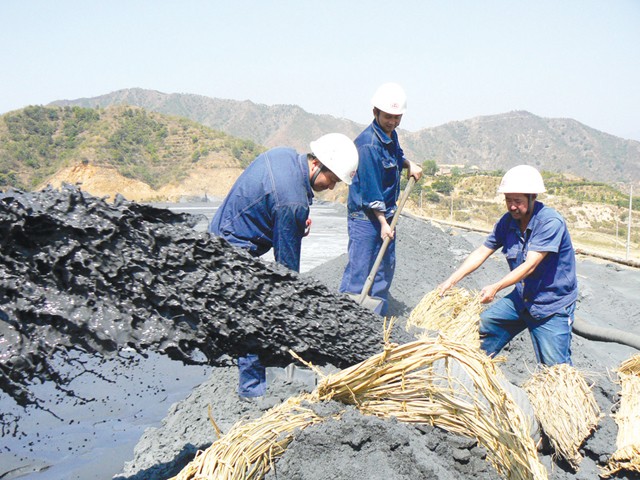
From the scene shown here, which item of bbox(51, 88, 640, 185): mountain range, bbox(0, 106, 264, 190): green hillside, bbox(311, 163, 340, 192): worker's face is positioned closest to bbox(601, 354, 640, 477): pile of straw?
bbox(311, 163, 340, 192): worker's face

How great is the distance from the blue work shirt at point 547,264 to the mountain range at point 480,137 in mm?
120919

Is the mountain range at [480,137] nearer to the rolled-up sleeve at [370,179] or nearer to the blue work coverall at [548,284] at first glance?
the rolled-up sleeve at [370,179]

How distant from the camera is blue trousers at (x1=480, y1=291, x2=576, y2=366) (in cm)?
394

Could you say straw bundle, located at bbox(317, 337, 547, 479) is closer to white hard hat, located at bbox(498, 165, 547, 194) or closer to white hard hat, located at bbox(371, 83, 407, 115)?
white hard hat, located at bbox(498, 165, 547, 194)

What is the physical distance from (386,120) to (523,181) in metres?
1.69

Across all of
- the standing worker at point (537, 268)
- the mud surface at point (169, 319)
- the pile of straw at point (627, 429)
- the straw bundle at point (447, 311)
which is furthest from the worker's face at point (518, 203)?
the mud surface at point (169, 319)

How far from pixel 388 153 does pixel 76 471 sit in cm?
348

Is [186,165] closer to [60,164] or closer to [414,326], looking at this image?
[60,164]

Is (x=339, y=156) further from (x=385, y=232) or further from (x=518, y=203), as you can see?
(x=385, y=232)

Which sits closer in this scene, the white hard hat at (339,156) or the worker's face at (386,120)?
the white hard hat at (339,156)

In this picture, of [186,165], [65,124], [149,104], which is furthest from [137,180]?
[149,104]

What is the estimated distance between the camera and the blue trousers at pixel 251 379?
3.90m

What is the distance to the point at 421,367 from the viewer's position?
2.55 meters

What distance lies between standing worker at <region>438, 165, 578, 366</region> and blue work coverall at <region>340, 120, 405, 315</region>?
124cm
